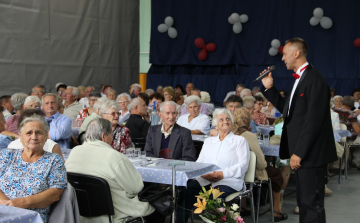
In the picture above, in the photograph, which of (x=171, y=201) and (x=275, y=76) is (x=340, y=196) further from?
(x=275, y=76)

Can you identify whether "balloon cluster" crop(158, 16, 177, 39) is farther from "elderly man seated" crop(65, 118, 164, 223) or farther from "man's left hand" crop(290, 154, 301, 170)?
"man's left hand" crop(290, 154, 301, 170)

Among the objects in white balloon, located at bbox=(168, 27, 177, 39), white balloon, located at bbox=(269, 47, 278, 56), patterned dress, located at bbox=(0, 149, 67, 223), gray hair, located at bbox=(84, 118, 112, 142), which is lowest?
patterned dress, located at bbox=(0, 149, 67, 223)

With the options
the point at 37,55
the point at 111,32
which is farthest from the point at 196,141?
the point at 111,32

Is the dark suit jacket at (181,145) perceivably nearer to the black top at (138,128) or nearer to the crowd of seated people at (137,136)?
the crowd of seated people at (137,136)

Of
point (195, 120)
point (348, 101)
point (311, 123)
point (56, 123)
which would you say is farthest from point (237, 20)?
point (311, 123)

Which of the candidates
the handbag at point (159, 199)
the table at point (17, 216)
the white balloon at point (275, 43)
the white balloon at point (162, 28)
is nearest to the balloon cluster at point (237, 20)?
the white balloon at point (275, 43)

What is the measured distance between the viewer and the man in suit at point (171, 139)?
4.50 m

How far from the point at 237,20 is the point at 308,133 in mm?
10235

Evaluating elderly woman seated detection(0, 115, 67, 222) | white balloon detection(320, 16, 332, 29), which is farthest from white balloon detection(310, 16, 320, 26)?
elderly woman seated detection(0, 115, 67, 222)

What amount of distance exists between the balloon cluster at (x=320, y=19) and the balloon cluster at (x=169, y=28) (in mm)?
4295

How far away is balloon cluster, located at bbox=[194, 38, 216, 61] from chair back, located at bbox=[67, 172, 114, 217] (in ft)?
35.4

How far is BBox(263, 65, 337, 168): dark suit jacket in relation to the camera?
3.22 metres

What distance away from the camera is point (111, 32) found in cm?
1195

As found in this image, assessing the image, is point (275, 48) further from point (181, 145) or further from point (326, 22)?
point (181, 145)
